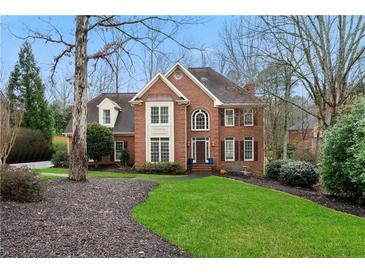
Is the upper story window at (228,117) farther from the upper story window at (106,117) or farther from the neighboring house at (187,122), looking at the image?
the upper story window at (106,117)

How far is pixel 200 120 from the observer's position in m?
13.1

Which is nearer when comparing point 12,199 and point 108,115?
point 12,199

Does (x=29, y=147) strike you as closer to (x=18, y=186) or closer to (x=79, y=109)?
(x=79, y=109)

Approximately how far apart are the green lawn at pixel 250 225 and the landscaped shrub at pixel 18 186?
58.5 inches

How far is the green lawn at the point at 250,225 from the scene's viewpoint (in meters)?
3.31

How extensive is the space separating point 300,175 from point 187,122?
18.1ft

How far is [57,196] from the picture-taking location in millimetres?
4738

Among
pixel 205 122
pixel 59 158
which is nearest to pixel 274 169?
pixel 205 122

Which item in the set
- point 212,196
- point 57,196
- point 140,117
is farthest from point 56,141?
point 140,117

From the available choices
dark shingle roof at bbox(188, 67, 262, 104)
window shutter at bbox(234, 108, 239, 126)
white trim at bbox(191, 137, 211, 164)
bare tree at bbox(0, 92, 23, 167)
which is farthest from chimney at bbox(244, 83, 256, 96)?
bare tree at bbox(0, 92, 23, 167)

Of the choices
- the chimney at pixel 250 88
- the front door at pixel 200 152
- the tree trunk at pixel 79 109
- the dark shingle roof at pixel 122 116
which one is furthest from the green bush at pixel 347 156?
the dark shingle roof at pixel 122 116

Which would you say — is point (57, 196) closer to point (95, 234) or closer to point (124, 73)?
point (95, 234)

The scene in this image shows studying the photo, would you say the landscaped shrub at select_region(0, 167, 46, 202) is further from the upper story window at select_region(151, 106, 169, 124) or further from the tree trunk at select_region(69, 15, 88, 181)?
the upper story window at select_region(151, 106, 169, 124)
